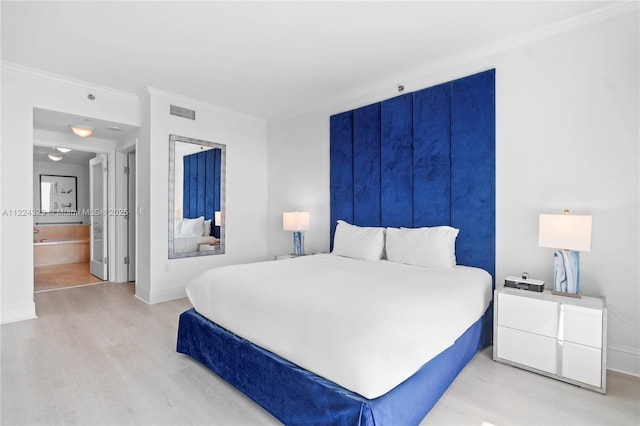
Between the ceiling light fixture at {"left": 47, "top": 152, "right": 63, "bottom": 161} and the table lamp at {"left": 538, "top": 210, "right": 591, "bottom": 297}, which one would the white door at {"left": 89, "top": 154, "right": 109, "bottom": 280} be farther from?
the table lamp at {"left": 538, "top": 210, "right": 591, "bottom": 297}

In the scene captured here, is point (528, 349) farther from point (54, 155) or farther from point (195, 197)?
point (54, 155)

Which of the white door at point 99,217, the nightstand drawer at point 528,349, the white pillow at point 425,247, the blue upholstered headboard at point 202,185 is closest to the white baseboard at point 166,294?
the blue upholstered headboard at point 202,185

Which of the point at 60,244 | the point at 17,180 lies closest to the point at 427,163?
the point at 17,180

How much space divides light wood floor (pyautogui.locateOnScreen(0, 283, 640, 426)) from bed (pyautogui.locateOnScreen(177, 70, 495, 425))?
13 cm

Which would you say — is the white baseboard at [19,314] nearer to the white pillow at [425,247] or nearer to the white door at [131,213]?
the white door at [131,213]

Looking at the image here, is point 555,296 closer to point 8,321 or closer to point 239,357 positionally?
point 239,357

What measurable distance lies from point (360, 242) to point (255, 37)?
2.24 meters

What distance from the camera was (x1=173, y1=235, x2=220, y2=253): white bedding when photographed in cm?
434

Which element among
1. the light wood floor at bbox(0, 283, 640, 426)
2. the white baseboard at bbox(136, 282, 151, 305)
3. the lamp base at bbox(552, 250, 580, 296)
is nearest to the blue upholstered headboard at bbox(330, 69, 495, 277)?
the lamp base at bbox(552, 250, 580, 296)

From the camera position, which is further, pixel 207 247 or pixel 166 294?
pixel 207 247

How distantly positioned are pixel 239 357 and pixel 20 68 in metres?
3.86

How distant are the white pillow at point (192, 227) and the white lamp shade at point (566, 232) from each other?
4.07 m

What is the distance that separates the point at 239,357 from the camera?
200 centimetres

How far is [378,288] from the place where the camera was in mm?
2094
